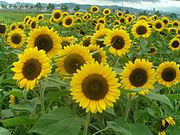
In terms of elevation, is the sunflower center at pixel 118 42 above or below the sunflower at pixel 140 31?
above

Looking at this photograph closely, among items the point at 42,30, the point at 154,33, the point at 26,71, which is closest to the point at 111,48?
the point at 42,30

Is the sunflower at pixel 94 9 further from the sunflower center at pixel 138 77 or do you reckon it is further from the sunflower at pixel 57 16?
the sunflower center at pixel 138 77

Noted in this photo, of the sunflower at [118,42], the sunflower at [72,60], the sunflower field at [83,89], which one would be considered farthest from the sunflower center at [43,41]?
the sunflower at [118,42]

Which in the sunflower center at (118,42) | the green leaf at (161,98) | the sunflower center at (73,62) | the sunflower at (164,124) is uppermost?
the sunflower center at (73,62)

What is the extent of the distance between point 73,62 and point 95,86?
0.36 m

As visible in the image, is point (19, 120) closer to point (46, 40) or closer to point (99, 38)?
point (46, 40)

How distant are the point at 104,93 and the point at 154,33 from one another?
16.6ft

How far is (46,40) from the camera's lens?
9.23 feet

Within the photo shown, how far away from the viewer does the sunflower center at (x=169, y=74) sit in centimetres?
339

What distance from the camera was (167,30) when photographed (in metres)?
7.56

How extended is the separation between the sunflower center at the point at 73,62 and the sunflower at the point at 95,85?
298 millimetres

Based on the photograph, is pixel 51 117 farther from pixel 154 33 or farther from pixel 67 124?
pixel 154 33

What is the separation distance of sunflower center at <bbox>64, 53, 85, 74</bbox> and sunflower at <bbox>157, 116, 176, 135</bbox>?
746 millimetres

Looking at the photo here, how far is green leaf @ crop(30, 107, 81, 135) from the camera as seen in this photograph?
6.95 ft
